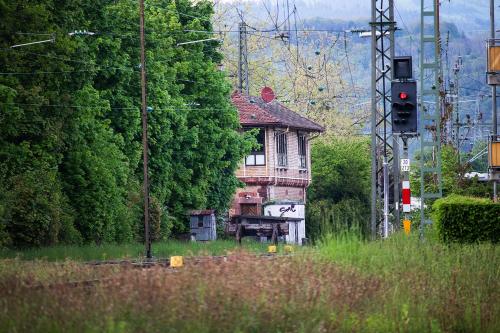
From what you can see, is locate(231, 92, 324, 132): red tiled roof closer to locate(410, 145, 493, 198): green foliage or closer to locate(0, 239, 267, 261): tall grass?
locate(410, 145, 493, 198): green foliage

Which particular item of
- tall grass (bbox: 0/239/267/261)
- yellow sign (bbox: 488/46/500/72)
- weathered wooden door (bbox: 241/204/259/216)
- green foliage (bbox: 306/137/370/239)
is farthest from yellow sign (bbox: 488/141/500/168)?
green foliage (bbox: 306/137/370/239)

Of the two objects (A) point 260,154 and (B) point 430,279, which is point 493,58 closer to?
(B) point 430,279

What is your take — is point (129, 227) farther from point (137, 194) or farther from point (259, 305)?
point (259, 305)

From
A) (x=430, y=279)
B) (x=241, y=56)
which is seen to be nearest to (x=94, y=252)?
(x=430, y=279)

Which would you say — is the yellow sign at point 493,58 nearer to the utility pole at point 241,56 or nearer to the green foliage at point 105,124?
the green foliage at point 105,124

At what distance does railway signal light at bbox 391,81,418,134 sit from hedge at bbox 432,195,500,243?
538 cm

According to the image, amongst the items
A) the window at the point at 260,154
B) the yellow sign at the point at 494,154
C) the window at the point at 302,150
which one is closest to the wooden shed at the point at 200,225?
the window at the point at 260,154

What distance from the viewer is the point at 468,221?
104 ft

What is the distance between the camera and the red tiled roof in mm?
90750

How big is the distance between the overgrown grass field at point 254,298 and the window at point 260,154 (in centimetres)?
7097

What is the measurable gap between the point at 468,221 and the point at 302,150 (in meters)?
65.4

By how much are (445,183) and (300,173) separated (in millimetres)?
36167

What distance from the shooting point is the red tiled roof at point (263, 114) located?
90750 millimetres

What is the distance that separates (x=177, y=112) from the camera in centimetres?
6888
